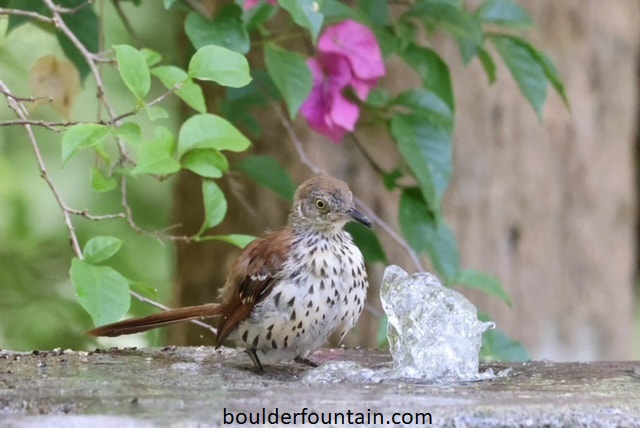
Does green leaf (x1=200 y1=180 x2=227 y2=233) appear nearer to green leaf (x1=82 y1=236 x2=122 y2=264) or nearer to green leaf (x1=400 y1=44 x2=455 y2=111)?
green leaf (x1=82 y1=236 x2=122 y2=264)

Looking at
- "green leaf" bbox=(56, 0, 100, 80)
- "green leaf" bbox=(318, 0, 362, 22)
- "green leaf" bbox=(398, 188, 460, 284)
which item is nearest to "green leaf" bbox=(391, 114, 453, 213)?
"green leaf" bbox=(398, 188, 460, 284)

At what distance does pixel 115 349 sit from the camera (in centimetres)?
343

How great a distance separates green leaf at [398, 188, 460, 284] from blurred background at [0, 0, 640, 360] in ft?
1.64

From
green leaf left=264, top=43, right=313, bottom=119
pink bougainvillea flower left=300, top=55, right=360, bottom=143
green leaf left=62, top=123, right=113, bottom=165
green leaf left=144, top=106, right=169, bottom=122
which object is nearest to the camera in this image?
green leaf left=62, top=123, right=113, bottom=165

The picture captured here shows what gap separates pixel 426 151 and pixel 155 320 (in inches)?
53.0

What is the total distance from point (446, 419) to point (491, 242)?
372 centimetres

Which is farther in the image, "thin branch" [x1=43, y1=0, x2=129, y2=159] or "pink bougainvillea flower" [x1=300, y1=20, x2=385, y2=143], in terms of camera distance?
"pink bougainvillea flower" [x1=300, y1=20, x2=385, y2=143]

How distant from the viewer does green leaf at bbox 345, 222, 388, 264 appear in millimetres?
4496

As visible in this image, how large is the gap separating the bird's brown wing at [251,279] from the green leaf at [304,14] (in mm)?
680

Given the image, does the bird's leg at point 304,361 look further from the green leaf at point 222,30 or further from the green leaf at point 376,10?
the green leaf at point 376,10

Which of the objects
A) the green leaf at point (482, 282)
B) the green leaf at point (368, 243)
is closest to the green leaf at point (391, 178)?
the green leaf at point (368, 243)

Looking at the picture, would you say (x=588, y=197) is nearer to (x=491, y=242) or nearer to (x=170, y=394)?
(x=491, y=242)

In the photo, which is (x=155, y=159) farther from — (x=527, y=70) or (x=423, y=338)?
(x=527, y=70)

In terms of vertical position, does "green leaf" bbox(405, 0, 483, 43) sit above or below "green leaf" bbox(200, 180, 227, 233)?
above
